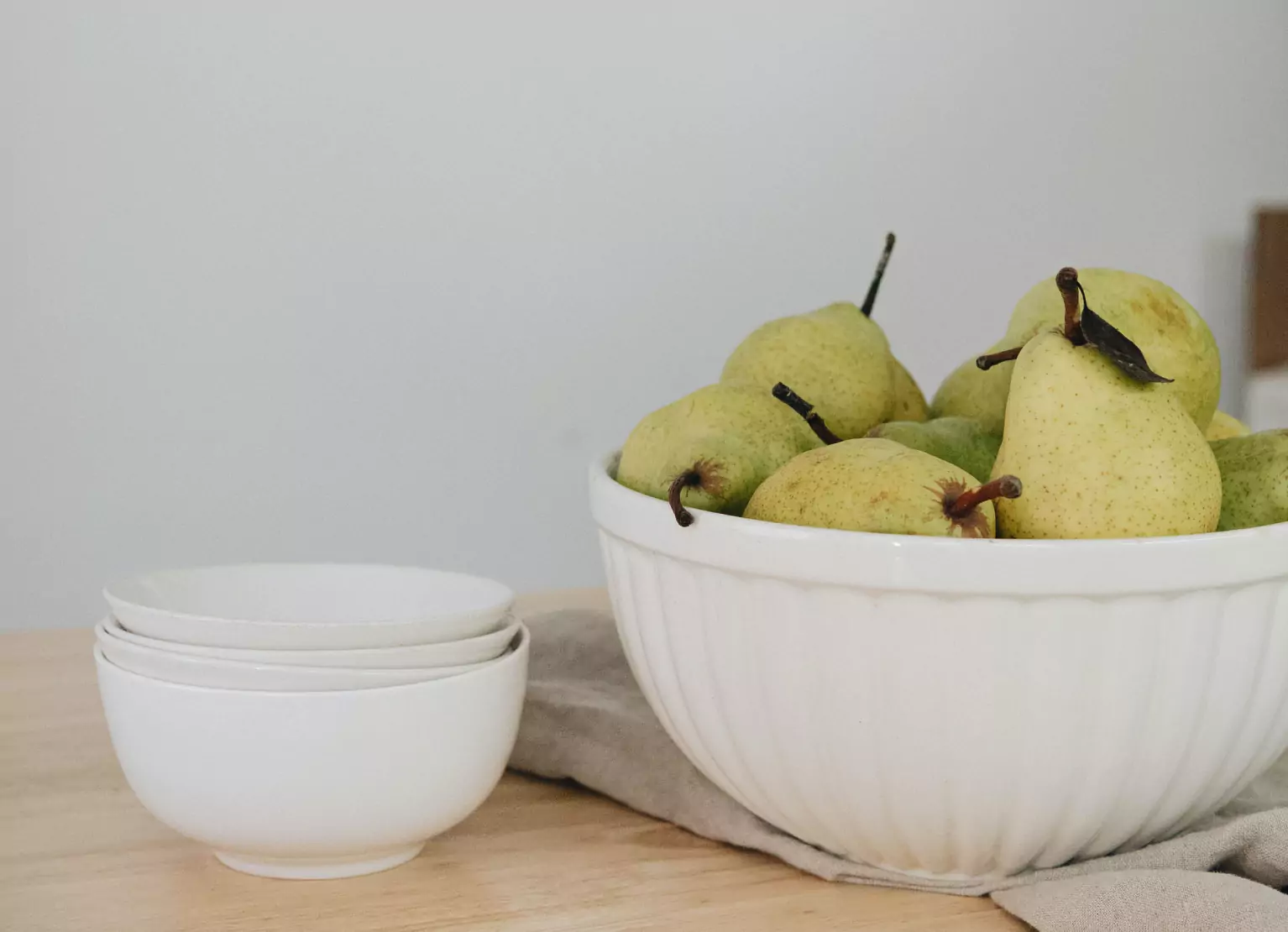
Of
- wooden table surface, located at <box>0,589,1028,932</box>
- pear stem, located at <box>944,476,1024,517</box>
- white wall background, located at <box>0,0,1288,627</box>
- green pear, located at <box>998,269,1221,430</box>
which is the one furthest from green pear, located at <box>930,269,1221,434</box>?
white wall background, located at <box>0,0,1288,627</box>

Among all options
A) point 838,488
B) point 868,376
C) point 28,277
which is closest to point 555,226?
point 28,277

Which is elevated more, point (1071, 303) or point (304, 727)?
point (1071, 303)

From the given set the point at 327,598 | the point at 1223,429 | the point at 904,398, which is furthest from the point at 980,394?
the point at 327,598

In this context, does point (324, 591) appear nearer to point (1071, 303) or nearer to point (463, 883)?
point (463, 883)

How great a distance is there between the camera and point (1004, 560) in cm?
40

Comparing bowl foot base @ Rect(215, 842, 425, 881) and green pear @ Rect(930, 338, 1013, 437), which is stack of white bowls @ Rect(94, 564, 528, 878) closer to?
bowl foot base @ Rect(215, 842, 425, 881)

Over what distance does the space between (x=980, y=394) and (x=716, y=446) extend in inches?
5.9

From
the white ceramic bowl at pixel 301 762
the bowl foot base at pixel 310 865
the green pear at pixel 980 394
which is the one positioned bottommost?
the bowl foot base at pixel 310 865

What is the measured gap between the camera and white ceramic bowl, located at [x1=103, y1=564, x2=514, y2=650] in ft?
1.52

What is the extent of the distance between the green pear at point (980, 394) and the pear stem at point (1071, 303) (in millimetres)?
91

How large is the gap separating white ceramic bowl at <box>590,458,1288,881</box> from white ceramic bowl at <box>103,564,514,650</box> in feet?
0.27

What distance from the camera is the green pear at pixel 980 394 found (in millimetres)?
576

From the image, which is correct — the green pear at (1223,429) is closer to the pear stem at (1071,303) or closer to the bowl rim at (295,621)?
the pear stem at (1071,303)

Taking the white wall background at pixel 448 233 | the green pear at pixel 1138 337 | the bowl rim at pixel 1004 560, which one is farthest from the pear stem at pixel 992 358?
the white wall background at pixel 448 233
